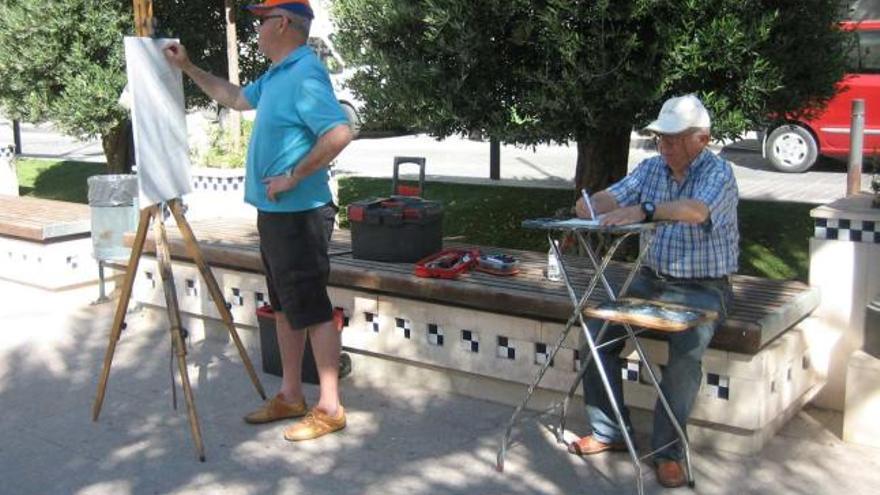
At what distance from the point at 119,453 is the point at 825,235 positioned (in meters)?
3.51

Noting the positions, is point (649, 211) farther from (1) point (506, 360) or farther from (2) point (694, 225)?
(1) point (506, 360)

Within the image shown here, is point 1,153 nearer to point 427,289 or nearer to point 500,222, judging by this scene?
point 500,222

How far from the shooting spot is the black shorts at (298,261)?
4453 millimetres

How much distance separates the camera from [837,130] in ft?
44.2

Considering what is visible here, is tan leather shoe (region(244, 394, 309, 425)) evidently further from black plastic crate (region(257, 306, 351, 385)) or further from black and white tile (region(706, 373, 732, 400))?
black and white tile (region(706, 373, 732, 400))

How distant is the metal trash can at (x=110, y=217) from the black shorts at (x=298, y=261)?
2911 mm

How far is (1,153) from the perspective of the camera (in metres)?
12.3

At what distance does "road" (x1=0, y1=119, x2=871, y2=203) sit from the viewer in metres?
11.8

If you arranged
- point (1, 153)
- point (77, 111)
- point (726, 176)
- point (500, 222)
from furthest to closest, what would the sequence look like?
point (1, 153) < point (77, 111) < point (500, 222) < point (726, 176)

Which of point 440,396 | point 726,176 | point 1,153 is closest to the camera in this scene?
point 726,176

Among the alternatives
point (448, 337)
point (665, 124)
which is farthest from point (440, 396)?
point (665, 124)

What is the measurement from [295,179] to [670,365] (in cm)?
176

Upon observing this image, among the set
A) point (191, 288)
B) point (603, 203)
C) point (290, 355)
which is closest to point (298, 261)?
point (290, 355)

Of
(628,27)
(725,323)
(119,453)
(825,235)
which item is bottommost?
(119,453)
